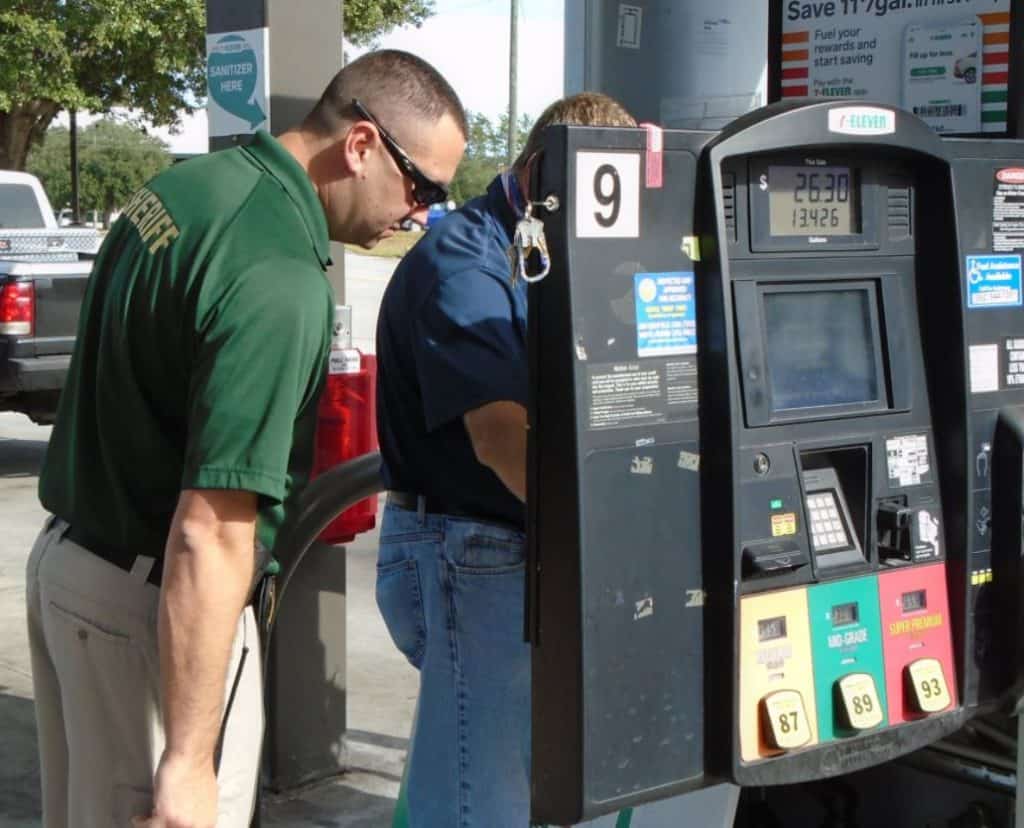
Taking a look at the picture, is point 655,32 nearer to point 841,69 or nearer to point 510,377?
point 841,69

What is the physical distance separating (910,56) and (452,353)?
1246mm

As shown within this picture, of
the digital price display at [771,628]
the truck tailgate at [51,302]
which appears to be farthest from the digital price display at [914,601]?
the truck tailgate at [51,302]

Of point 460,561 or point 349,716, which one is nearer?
point 460,561

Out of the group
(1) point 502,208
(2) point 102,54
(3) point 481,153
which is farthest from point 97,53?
(3) point 481,153

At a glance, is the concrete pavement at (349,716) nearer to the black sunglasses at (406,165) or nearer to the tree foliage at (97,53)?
the black sunglasses at (406,165)

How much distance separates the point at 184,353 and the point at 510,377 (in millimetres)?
617

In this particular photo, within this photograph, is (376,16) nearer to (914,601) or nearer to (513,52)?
(513,52)

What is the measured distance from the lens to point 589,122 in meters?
2.98

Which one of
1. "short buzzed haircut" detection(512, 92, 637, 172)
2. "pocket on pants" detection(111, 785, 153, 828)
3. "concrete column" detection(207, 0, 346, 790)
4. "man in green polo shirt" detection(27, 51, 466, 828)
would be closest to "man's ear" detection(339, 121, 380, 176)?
"man in green polo shirt" detection(27, 51, 466, 828)

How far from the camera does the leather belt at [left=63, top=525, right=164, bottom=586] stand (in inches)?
97.8

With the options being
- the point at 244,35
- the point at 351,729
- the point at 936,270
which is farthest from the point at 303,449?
the point at 351,729

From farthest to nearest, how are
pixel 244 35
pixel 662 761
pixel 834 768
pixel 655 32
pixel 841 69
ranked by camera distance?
pixel 244 35
pixel 655 32
pixel 841 69
pixel 834 768
pixel 662 761

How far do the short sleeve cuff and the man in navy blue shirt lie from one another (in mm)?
602

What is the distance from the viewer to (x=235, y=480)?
2.22 m
